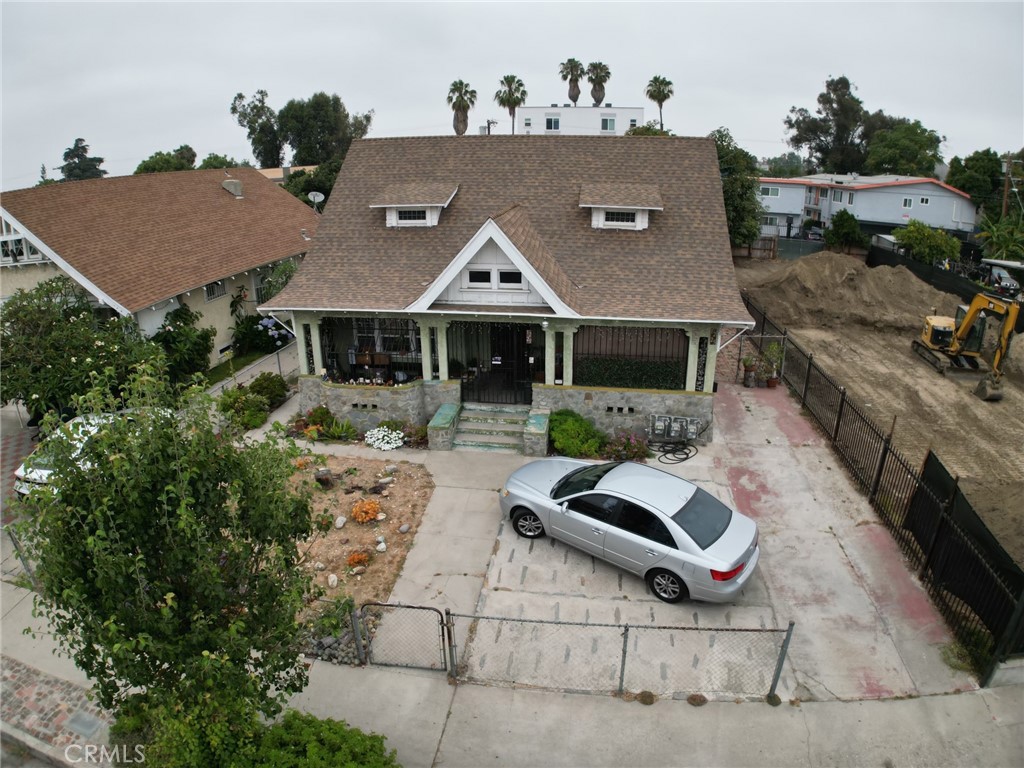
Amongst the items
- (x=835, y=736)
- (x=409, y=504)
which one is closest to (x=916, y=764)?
(x=835, y=736)

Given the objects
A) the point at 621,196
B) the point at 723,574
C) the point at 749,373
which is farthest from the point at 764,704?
the point at 621,196

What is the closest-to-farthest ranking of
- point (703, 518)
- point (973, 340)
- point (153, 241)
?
point (703, 518) < point (153, 241) < point (973, 340)

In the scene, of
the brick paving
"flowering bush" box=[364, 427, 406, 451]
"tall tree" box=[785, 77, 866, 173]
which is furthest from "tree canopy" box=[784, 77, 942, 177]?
the brick paving

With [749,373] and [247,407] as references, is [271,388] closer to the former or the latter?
[247,407]

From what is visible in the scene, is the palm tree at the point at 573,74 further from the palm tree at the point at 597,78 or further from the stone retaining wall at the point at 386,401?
the stone retaining wall at the point at 386,401

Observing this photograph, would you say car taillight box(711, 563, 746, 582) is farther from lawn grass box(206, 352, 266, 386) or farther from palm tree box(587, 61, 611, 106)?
palm tree box(587, 61, 611, 106)

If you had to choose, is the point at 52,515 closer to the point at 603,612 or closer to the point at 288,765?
the point at 288,765
